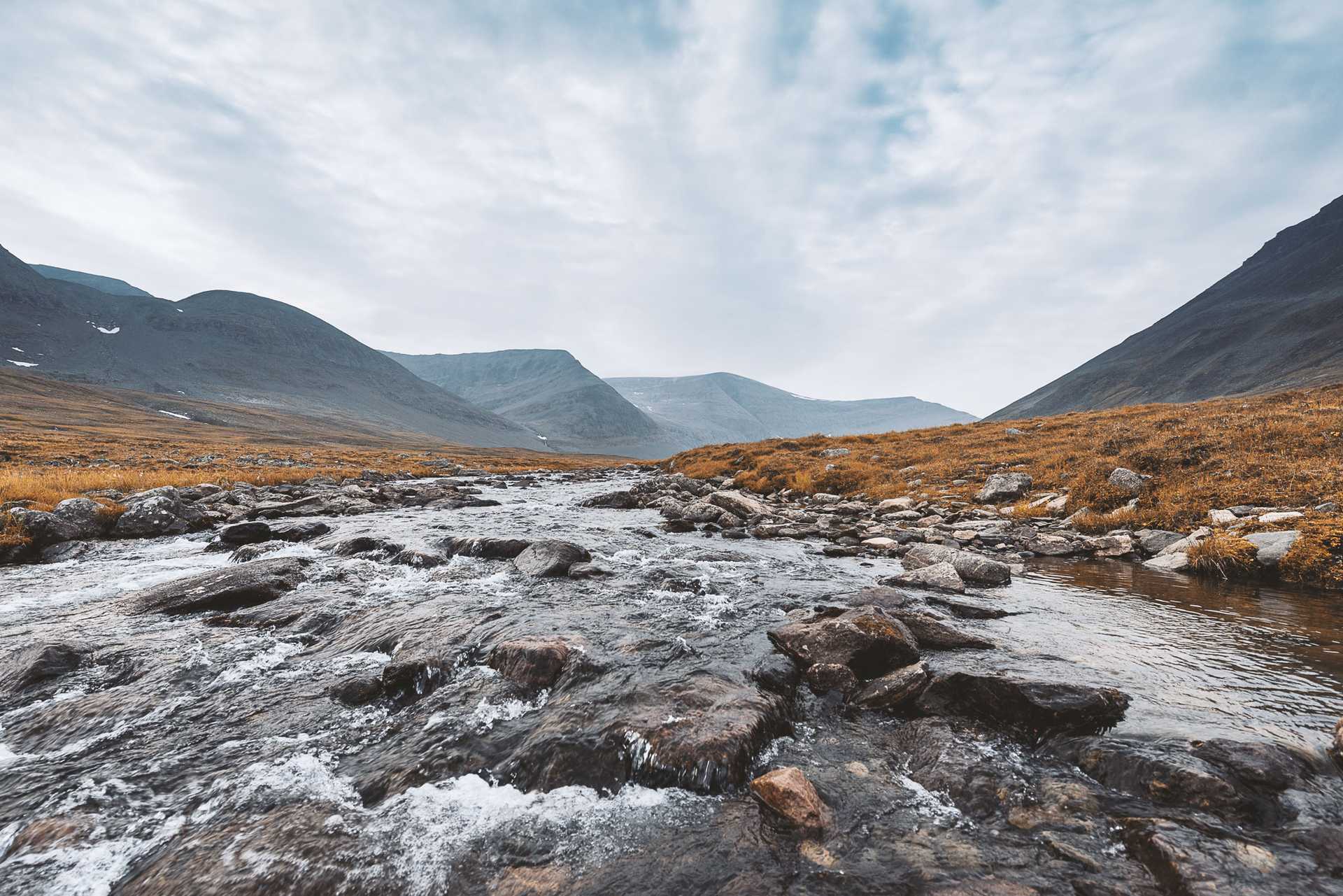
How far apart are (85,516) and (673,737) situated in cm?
2122

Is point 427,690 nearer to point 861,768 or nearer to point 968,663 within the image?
point 861,768

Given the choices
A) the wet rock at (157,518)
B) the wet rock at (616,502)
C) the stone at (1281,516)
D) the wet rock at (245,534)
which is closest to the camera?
the stone at (1281,516)

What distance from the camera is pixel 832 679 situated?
680cm

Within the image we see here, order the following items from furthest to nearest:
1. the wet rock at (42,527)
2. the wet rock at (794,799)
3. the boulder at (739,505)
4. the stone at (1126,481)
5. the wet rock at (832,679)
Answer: the boulder at (739,505) → the stone at (1126,481) → the wet rock at (42,527) → the wet rock at (832,679) → the wet rock at (794,799)

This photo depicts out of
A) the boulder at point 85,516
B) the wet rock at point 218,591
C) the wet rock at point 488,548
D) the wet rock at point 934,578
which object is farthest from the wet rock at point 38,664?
the wet rock at point 934,578

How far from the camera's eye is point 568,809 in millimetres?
4855

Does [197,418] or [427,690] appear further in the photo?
[197,418]

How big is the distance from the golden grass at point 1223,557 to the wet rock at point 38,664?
19736 millimetres

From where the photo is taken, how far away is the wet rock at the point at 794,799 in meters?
4.51

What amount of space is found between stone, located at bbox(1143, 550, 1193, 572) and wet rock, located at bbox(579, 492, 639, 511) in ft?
68.6

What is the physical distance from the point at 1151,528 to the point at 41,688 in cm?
2148

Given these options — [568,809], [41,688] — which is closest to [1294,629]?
[568,809]

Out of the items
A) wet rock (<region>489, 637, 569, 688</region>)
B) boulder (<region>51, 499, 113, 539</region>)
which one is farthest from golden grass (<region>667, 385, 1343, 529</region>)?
boulder (<region>51, 499, 113, 539</region>)

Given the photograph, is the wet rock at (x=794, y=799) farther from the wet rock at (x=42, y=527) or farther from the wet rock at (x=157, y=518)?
the wet rock at (x=157, y=518)
